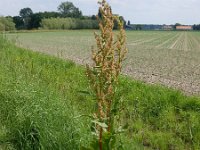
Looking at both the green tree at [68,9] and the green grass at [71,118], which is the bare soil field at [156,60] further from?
the green tree at [68,9]

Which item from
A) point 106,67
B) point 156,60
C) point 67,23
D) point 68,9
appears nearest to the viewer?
point 106,67

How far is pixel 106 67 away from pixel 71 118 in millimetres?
1755

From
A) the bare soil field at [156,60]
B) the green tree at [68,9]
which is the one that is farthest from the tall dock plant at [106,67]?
the green tree at [68,9]

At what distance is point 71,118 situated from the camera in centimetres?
396

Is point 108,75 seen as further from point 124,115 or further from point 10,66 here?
point 10,66

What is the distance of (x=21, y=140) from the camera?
4.07 m

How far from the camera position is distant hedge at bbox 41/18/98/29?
310 feet

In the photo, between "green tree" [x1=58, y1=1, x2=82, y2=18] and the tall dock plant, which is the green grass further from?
"green tree" [x1=58, y1=1, x2=82, y2=18]

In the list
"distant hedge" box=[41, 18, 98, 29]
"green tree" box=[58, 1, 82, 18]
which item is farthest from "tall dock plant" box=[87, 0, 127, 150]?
"green tree" box=[58, 1, 82, 18]

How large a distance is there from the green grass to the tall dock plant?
212mm

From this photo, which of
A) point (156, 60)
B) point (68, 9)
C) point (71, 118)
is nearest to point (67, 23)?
point (68, 9)

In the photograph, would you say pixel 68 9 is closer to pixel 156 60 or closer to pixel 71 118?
pixel 156 60

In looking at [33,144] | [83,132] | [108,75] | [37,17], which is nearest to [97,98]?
[108,75]

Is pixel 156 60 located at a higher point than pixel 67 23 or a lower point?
lower
